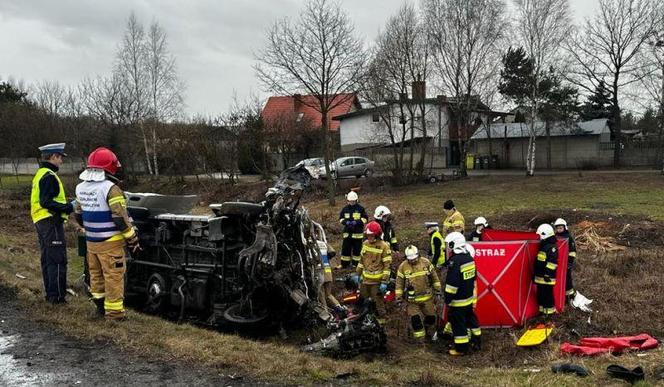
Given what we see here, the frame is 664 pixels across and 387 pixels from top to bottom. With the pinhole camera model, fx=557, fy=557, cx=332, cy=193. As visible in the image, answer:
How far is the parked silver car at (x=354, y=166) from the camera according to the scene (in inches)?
1302

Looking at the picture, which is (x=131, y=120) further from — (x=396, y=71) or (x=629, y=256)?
(x=629, y=256)

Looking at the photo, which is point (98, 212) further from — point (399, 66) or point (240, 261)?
point (399, 66)

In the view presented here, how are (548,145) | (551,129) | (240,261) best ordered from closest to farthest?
1. (240,261)
2. (548,145)
3. (551,129)

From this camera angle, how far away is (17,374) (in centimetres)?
438

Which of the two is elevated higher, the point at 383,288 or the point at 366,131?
the point at 366,131

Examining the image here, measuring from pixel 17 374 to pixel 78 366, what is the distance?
0.44 m

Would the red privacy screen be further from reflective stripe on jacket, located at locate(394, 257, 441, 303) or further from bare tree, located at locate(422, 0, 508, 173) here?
bare tree, located at locate(422, 0, 508, 173)

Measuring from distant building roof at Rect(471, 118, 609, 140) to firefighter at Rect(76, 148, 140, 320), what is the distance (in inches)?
1406

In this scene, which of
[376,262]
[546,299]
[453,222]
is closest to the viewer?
[546,299]

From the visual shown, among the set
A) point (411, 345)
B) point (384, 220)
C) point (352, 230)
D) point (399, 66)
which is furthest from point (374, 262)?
point (399, 66)

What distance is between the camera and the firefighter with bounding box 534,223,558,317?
7.72 metres

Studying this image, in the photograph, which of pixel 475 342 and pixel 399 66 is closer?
pixel 475 342

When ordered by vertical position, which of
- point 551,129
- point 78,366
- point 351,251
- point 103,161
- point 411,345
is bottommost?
point 411,345

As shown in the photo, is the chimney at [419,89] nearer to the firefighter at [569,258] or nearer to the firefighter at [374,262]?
the firefighter at [569,258]
